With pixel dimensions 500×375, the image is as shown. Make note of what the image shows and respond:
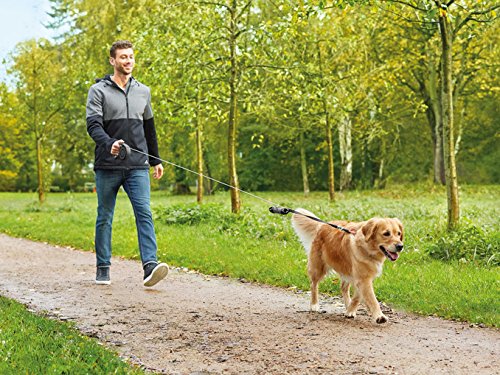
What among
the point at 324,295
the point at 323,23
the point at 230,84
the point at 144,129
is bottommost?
the point at 324,295

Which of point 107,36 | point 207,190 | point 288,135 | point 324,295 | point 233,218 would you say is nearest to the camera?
point 324,295

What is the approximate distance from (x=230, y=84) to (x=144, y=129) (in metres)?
6.04

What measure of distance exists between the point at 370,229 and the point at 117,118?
10.4 ft

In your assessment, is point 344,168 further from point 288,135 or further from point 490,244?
point 490,244

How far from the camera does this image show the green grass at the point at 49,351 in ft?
14.1

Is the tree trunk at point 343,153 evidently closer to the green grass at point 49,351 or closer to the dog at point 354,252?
the dog at point 354,252

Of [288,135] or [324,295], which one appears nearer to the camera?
[324,295]

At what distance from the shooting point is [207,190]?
37.2m

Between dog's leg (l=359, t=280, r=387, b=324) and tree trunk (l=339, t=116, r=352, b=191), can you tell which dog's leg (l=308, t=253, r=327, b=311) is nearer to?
dog's leg (l=359, t=280, r=387, b=324)

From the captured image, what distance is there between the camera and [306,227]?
6.48 metres

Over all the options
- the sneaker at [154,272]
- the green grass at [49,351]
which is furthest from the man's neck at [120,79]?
the green grass at [49,351]

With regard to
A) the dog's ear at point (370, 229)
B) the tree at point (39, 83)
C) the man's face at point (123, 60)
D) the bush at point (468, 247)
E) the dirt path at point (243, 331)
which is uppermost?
the tree at point (39, 83)

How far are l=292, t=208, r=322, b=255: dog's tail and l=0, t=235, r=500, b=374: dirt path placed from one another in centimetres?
65

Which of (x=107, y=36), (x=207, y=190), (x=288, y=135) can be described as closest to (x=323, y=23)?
(x=107, y=36)
